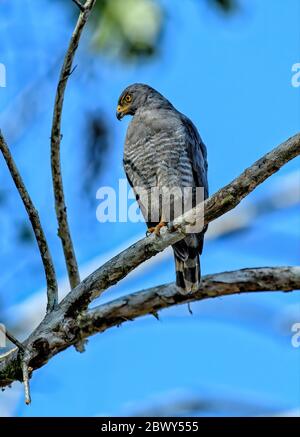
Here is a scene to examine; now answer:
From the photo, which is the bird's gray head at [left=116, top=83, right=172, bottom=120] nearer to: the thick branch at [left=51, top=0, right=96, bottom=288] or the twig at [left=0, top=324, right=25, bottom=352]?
the thick branch at [left=51, top=0, right=96, bottom=288]

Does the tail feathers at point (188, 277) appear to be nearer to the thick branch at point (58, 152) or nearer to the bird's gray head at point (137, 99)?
the thick branch at point (58, 152)

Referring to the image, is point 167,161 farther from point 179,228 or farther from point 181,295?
point 179,228

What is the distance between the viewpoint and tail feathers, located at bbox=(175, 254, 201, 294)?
5.21m

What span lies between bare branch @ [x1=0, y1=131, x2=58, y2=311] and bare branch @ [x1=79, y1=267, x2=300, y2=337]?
55 cm

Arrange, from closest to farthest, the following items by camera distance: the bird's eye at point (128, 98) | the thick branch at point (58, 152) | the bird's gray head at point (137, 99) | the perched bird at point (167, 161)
Answer: the thick branch at point (58, 152) < the perched bird at point (167, 161) < the bird's gray head at point (137, 99) < the bird's eye at point (128, 98)

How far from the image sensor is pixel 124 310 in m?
5.18

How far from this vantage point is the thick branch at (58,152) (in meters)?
4.06

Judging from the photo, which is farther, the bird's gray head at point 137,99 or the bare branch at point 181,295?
the bird's gray head at point 137,99

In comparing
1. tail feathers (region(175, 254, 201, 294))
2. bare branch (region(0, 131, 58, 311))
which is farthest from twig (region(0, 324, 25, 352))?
tail feathers (region(175, 254, 201, 294))

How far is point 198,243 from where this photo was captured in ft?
18.3

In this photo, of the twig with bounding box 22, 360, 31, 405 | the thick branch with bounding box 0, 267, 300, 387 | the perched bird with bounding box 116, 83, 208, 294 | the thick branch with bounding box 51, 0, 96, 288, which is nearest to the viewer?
the twig with bounding box 22, 360, 31, 405

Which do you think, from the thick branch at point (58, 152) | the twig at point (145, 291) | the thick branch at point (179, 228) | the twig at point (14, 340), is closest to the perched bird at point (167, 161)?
the twig at point (145, 291)

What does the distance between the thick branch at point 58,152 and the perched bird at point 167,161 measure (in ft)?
3.01

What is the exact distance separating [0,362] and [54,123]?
1363 millimetres
